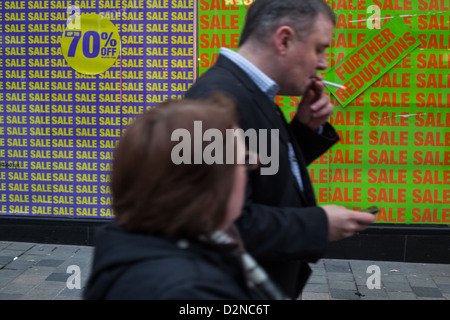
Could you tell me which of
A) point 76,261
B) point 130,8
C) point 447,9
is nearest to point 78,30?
point 130,8

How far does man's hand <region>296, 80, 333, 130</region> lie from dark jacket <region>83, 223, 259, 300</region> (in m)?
1.22

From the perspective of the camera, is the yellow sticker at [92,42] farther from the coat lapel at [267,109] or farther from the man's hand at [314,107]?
the coat lapel at [267,109]

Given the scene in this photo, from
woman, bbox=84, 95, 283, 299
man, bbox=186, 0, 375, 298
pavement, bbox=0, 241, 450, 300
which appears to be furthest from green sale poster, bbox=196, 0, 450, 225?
woman, bbox=84, 95, 283, 299

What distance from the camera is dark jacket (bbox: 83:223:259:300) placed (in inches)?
43.9

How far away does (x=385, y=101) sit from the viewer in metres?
5.50

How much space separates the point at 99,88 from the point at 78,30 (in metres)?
0.63

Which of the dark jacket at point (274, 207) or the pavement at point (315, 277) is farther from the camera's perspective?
the pavement at point (315, 277)

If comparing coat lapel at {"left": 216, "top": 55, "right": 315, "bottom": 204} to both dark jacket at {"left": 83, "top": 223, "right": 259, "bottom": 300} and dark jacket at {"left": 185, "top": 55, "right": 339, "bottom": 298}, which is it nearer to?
dark jacket at {"left": 185, "top": 55, "right": 339, "bottom": 298}

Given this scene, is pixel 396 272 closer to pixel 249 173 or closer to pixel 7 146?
pixel 249 173

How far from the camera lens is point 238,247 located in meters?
1.35

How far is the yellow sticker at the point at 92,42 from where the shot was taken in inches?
225

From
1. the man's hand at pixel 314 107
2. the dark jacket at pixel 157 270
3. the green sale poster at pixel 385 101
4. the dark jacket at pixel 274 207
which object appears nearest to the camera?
the dark jacket at pixel 157 270

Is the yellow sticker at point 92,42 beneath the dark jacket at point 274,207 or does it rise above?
above

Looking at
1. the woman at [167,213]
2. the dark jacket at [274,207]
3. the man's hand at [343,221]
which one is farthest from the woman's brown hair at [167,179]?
the man's hand at [343,221]
